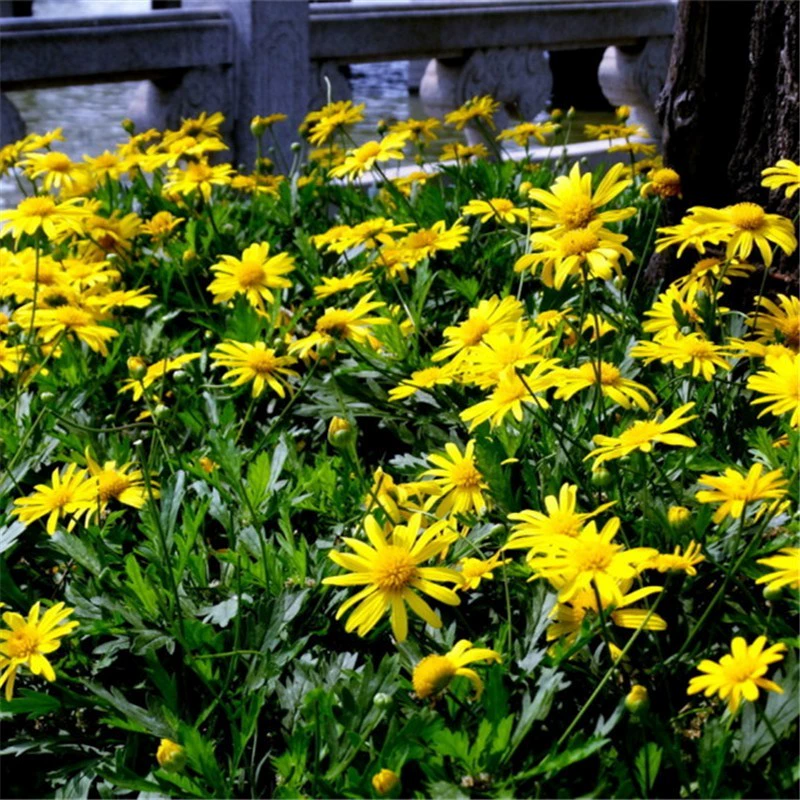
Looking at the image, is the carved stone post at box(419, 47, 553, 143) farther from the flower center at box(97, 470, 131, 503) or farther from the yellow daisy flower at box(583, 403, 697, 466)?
the yellow daisy flower at box(583, 403, 697, 466)

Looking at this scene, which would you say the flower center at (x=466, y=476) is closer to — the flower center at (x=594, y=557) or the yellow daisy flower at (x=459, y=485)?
the yellow daisy flower at (x=459, y=485)

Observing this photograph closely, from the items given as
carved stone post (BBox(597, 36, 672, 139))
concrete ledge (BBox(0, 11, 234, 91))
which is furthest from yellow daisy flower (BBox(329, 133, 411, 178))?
carved stone post (BBox(597, 36, 672, 139))

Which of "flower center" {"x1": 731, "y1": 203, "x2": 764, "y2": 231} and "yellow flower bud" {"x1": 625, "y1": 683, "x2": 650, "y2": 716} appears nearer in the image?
"yellow flower bud" {"x1": 625, "y1": 683, "x2": 650, "y2": 716}

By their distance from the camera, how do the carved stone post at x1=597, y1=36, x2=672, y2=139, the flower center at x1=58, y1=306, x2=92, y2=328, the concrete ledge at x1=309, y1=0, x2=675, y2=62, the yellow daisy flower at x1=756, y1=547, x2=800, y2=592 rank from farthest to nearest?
1. the carved stone post at x1=597, y1=36, x2=672, y2=139
2. the concrete ledge at x1=309, y1=0, x2=675, y2=62
3. the flower center at x1=58, y1=306, x2=92, y2=328
4. the yellow daisy flower at x1=756, y1=547, x2=800, y2=592

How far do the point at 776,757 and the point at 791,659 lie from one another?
0.35 ft

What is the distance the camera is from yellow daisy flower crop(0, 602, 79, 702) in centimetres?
151

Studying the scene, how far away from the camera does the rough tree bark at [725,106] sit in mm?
2531

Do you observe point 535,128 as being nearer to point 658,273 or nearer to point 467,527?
point 658,273

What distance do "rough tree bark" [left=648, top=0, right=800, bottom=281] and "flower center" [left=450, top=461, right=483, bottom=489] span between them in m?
1.04

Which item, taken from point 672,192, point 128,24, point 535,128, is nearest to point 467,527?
point 672,192

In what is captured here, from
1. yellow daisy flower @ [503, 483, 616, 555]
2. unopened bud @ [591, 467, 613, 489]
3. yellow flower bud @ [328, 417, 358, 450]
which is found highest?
unopened bud @ [591, 467, 613, 489]

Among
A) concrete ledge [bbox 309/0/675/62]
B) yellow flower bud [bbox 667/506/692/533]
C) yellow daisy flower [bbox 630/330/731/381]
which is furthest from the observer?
concrete ledge [bbox 309/0/675/62]

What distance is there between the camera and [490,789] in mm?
1326

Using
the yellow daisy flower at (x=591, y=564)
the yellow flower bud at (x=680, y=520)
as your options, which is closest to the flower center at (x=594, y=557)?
the yellow daisy flower at (x=591, y=564)
